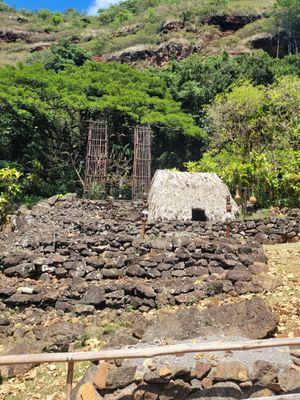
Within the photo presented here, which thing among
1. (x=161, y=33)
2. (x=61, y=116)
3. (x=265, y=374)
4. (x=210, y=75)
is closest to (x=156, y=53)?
(x=161, y=33)

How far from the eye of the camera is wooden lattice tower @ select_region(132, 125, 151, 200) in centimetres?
1805

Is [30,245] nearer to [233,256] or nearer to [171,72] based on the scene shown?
[233,256]

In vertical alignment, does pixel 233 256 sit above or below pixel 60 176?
below

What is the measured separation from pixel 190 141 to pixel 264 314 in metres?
19.6

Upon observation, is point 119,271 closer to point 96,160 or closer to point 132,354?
point 132,354

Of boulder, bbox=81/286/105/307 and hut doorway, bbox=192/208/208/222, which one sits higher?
hut doorway, bbox=192/208/208/222

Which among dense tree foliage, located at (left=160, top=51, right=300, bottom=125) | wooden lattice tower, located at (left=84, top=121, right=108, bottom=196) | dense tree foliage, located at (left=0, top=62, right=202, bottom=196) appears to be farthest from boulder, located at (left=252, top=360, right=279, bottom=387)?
dense tree foliage, located at (left=160, top=51, right=300, bottom=125)

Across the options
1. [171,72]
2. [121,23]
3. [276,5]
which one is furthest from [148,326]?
[121,23]

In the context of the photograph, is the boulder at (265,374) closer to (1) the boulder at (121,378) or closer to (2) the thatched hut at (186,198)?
(1) the boulder at (121,378)

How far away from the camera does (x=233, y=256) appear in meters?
8.48

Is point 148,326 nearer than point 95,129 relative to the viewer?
Yes

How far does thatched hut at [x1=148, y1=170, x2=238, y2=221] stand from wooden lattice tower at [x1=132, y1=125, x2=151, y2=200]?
4281mm

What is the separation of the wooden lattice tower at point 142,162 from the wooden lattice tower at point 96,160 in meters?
1.46

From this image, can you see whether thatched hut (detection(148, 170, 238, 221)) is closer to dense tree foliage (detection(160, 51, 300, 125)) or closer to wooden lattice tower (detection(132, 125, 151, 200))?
wooden lattice tower (detection(132, 125, 151, 200))
